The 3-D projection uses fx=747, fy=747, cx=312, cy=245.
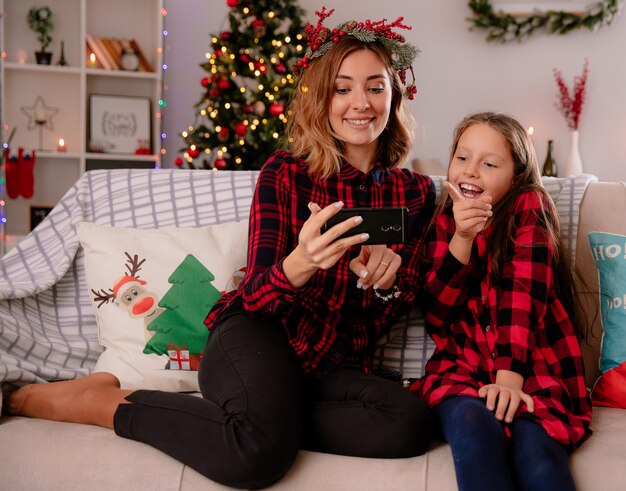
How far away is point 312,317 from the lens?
1.59m

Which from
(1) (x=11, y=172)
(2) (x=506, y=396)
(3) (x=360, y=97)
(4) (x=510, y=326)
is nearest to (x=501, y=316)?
(4) (x=510, y=326)

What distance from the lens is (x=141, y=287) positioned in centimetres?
174

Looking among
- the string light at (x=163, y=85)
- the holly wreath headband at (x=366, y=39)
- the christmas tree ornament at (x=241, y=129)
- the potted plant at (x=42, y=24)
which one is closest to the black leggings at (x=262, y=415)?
the holly wreath headband at (x=366, y=39)

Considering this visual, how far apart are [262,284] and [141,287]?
398 mm

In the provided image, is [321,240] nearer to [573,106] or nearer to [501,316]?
[501,316]

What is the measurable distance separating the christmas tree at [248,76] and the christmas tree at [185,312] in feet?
7.94

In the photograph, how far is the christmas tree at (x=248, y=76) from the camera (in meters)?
4.14

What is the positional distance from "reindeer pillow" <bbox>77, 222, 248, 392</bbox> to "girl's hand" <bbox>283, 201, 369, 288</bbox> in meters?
0.42

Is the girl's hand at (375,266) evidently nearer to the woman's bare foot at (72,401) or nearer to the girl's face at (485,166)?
the girl's face at (485,166)

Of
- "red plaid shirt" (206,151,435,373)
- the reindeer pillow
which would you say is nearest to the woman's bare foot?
the reindeer pillow

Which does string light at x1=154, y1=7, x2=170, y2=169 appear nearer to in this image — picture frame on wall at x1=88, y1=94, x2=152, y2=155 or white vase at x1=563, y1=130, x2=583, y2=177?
picture frame on wall at x1=88, y1=94, x2=152, y2=155

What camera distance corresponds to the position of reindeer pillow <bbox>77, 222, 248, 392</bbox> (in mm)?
1702

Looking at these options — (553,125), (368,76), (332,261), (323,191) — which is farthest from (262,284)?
(553,125)

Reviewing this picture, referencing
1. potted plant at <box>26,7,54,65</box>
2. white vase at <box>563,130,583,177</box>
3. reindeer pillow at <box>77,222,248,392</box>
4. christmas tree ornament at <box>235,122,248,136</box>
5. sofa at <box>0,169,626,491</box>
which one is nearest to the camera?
sofa at <box>0,169,626,491</box>
